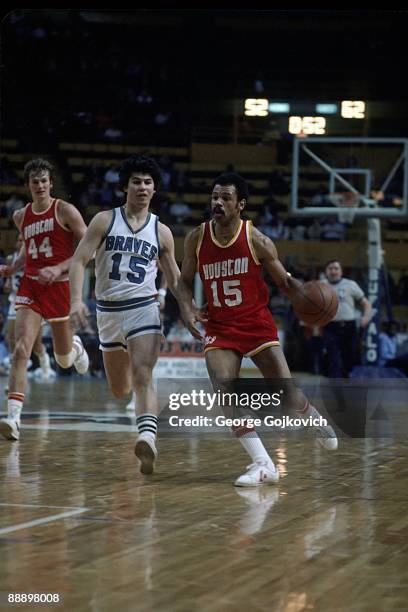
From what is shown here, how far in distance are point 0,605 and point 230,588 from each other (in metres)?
0.79

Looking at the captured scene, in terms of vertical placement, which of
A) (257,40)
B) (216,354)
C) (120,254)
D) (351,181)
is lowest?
(216,354)

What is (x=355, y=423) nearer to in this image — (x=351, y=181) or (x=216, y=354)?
(x=216, y=354)

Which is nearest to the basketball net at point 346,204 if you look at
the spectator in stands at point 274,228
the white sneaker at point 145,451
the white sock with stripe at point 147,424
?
the spectator in stands at point 274,228

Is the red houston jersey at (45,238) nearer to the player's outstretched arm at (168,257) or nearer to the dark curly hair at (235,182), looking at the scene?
the player's outstretched arm at (168,257)

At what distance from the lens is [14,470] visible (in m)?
6.68

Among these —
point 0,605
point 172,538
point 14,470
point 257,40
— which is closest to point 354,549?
point 172,538

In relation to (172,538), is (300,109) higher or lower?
higher

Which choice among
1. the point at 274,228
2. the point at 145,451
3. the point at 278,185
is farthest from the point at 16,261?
the point at 278,185

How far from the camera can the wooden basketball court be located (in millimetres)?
3629

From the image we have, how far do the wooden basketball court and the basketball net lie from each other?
30.9 feet

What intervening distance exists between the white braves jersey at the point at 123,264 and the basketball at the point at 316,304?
1.00 m

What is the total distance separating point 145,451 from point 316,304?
1600mm

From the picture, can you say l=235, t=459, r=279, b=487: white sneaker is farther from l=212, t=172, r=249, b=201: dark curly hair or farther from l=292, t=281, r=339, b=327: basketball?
l=212, t=172, r=249, b=201: dark curly hair

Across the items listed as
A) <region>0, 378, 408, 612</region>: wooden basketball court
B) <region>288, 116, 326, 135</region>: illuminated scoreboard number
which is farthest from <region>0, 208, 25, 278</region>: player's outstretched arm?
<region>288, 116, 326, 135</region>: illuminated scoreboard number
